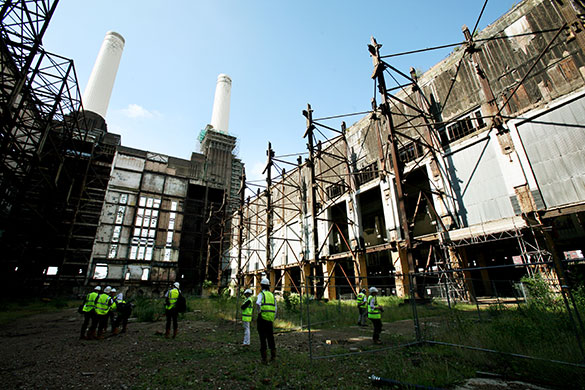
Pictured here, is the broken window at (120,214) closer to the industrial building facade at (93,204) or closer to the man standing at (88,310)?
the industrial building facade at (93,204)

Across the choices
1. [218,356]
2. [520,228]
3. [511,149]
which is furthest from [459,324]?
[511,149]

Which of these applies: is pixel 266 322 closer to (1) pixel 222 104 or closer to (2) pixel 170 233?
(2) pixel 170 233

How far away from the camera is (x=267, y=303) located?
18.7 feet

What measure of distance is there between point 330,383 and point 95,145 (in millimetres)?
34694

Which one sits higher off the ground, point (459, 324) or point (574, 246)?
A: point (574, 246)

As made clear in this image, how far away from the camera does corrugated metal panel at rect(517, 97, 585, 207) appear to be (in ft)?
34.7

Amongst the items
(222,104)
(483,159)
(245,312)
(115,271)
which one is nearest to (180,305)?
(245,312)

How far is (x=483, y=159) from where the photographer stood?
43.7ft

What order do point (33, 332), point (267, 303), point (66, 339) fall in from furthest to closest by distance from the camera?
point (33, 332) → point (66, 339) → point (267, 303)

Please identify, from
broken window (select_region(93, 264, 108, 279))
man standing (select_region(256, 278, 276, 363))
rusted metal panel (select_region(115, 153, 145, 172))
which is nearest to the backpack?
man standing (select_region(256, 278, 276, 363))

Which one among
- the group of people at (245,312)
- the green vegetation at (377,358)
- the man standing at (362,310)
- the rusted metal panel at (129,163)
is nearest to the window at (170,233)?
the rusted metal panel at (129,163)

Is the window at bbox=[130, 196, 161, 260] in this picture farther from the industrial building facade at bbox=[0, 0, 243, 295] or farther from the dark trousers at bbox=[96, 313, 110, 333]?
the dark trousers at bbox=[96, 313, 110, 333]

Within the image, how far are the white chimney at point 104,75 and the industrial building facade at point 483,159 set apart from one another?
4676 centimetres

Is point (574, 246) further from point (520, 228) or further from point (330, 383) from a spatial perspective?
point (330, 383)
